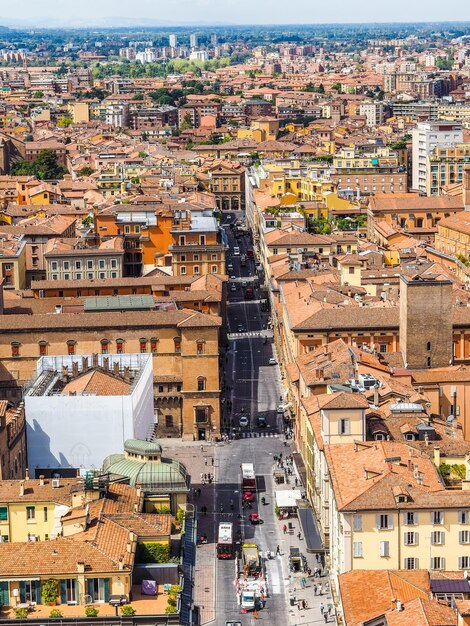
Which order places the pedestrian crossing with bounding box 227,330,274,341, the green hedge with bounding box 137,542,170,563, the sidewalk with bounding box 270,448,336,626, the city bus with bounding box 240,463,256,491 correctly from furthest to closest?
the pedestrian crossing with bounding box 227,330,274,341, the city bus with bounding box 240,463,256,491, the sidewalk with bounding box 270,448,336,626, the green hedge with bounding box 137,542,170,563

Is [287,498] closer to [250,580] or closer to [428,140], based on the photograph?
[250,580]

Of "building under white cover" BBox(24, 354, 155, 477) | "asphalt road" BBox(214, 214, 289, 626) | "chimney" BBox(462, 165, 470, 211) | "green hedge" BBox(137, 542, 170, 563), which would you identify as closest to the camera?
"green hedge" BBox(137, 542, 170, 563)

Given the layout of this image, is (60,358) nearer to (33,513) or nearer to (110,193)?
(33,513)

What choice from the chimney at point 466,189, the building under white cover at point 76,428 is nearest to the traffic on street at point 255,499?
the building under white cover at point 76,428

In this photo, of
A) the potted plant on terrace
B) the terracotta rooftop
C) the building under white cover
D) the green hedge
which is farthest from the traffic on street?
the potted plant on terrace

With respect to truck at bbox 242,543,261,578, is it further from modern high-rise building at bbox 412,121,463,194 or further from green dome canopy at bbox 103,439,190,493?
modern high-rise building at bbox 412,121,463,194

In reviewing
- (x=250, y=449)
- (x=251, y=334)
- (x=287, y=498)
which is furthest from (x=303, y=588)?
(x=251, y=334)
